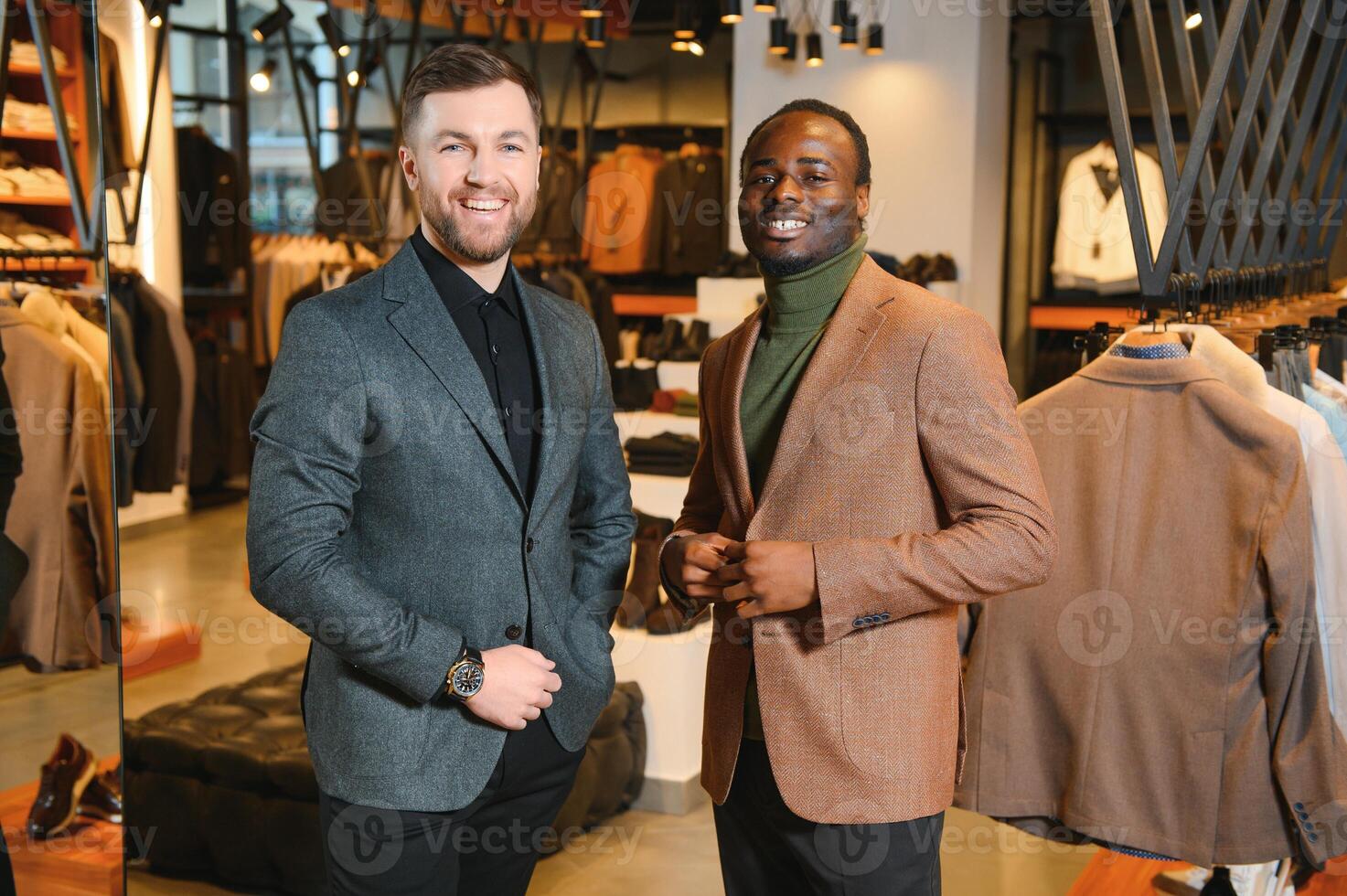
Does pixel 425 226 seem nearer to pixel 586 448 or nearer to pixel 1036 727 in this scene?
pixel 586 448

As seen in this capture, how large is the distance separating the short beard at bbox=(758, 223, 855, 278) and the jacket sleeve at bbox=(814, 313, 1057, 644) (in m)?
0.18

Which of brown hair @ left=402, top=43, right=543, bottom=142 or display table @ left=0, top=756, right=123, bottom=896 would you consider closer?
brown hair @ left=402, top=43, right=543, bottom=142

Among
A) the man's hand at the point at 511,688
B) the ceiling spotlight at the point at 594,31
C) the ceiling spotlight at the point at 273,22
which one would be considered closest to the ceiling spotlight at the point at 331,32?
the ceiling spotlight at the point at 273,22

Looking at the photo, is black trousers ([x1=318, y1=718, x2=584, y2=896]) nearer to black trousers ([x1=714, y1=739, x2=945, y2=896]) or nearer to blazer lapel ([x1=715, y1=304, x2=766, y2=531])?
black trousers ([x1=714, y1=739, x2=945, y2=896])

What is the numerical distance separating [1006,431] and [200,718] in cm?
272

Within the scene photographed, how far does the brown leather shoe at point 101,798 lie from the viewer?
80.4 inches

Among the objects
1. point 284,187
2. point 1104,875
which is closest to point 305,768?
point 1104,875

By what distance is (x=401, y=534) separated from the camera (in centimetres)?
156

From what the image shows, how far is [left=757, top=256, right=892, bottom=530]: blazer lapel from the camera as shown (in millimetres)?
1553

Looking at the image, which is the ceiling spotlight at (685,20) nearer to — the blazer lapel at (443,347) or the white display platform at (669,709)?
the white display platform at (669,709)

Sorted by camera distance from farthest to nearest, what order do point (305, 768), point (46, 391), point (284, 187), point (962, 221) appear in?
point (284, 187), point (962, 221), point (305, 768), point (46, 391)

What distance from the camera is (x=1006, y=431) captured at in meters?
1.49

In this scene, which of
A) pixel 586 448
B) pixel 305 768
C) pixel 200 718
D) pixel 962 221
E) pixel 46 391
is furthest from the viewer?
pixel 962 221

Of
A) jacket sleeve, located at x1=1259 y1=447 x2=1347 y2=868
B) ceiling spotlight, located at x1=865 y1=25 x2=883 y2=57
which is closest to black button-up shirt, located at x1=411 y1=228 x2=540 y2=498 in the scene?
jacket sleeve, located at x1=1259 y1=447 x2=1347 y2=868
